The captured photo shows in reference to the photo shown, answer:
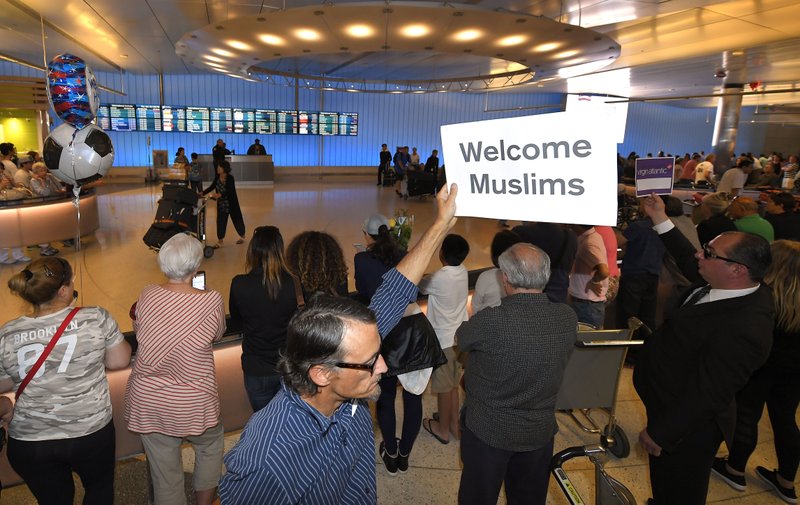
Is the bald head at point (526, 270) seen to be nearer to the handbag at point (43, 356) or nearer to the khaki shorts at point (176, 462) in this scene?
the khaki shorts at point (176, 462)

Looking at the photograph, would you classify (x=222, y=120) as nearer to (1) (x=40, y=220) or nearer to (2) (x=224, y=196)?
(1) (x=40, y=220)

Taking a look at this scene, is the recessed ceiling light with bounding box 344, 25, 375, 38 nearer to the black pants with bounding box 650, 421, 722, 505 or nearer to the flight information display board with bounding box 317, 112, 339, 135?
the black pants with bounding box 650, 421, 722, 505

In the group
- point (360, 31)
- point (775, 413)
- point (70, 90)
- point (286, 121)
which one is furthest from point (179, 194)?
point (286, 121)

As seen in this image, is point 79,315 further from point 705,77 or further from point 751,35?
point 705,77

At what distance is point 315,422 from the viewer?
48.7 inches

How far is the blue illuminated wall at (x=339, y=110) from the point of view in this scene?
18.4 metres

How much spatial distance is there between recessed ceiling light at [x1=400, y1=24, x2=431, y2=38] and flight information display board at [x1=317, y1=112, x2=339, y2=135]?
46.9ft

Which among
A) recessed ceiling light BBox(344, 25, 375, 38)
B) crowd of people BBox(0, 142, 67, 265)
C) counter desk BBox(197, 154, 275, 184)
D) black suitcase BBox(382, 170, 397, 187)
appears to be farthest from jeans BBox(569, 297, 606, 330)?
black suitcase BBox(382, 170, 397, 187)

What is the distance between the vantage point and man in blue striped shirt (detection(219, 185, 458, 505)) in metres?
1.15

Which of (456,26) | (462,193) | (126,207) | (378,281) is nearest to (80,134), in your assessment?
(378,281)

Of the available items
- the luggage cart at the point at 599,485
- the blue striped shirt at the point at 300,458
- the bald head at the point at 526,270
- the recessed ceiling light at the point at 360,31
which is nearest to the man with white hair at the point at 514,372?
the bald head at the point at 526,270

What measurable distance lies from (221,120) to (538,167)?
1986cm

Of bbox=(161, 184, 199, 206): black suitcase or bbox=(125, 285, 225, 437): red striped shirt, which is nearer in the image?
bbox=(125, 285, 225, 437): red striped shirt

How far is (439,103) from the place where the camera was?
23125mm
